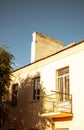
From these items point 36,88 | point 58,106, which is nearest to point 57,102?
point 58,106

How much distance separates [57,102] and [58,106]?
292 mm

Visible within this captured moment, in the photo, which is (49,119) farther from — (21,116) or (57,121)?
(21,116)

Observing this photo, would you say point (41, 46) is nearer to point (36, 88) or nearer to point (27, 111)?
point (36, 88)

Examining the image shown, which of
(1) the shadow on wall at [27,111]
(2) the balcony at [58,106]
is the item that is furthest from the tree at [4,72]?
(2) the balcony at [58,106]

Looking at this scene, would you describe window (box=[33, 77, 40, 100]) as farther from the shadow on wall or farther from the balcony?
the balcony

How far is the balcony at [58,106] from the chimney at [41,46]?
6.63m

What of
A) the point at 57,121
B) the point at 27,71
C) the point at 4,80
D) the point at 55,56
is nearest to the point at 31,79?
the point at 27,71

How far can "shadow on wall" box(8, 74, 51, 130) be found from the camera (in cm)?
1631

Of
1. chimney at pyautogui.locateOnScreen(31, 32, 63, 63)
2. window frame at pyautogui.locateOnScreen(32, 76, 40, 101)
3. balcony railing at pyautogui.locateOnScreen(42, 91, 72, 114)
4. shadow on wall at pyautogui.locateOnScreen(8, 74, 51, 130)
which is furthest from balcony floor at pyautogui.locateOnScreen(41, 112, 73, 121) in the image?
chimney at pyautogui.locateOnScreen(31, 32, 63, 63)

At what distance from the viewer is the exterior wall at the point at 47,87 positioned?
1354 centimetres

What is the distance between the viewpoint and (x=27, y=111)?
17.8 m

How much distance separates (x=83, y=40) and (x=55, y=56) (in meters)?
2.81

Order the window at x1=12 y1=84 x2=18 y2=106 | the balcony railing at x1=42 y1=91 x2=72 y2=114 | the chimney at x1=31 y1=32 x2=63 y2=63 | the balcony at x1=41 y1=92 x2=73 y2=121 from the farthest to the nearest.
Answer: the chimney at x1=31 y1=32 x2=63 y2=63, the window at x1=12 y1=84 x2=18 y2=106, the balcony railing at x1=42 y1=91 x2=72 y2=114, the balcony at x1=41 y1=92 x2=73 y2=121

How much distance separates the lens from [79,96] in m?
13.5
